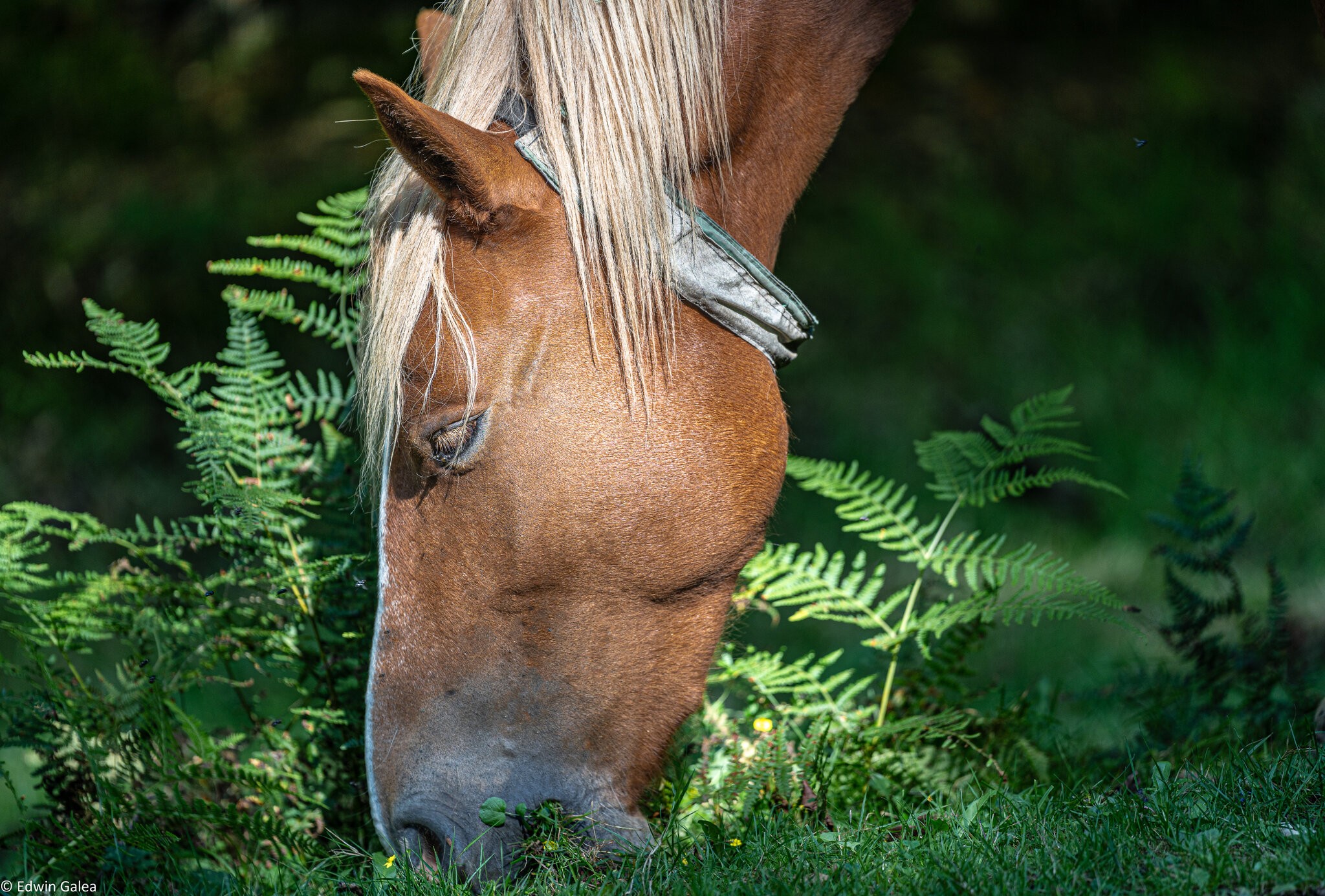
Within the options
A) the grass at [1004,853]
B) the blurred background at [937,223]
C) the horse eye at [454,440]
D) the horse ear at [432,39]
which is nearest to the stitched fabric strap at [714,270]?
the horse ear at [432,39]

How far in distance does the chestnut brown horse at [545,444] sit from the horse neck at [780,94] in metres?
0.04

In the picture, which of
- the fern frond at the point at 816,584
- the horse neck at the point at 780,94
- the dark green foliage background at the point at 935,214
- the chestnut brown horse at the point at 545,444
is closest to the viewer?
the chestnut brown horse at the point at 545,444

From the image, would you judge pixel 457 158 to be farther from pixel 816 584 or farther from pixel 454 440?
pixel 816 584

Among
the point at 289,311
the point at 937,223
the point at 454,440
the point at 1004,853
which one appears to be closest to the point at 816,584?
the point at 1004,853

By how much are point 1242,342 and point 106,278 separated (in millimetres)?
6593

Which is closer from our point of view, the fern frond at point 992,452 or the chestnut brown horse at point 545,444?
the chestnut brown horse at point 545,444

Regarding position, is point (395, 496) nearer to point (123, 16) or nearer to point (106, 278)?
point (106, 278)

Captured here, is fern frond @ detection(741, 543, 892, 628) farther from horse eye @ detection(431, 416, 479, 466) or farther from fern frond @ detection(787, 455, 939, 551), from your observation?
horse eye @ detection(431, 416, 479, 466)

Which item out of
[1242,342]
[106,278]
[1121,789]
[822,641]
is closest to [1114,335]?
[1242,342]

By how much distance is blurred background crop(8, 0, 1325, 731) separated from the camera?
513 cm

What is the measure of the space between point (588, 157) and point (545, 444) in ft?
1.74

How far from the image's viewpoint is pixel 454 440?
1.82 m

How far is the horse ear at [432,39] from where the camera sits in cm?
215

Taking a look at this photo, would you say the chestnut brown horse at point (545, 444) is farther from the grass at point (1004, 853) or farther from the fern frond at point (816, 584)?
the fern frond at point (816, 584)
